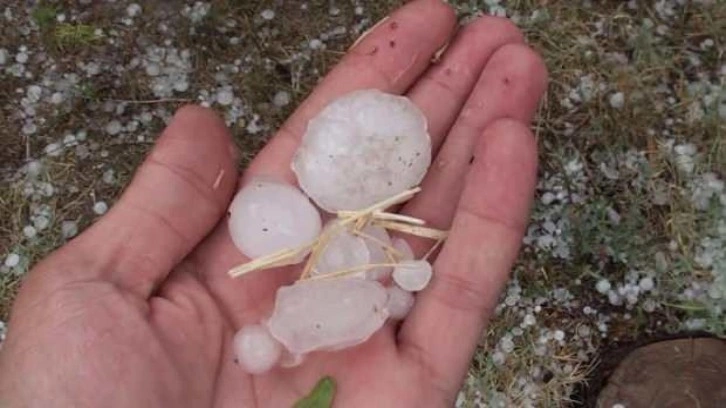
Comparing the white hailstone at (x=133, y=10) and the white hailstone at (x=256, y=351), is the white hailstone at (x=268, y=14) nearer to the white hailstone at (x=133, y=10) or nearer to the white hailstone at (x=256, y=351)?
the white hailstone at (x=133, y=10)

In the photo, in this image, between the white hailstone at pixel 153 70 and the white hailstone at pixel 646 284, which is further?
the white hailstone at pixel 153 70

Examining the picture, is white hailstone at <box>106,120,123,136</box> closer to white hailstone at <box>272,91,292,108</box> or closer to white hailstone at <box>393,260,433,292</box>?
white hailstone at <box>272,91,292,108</box>

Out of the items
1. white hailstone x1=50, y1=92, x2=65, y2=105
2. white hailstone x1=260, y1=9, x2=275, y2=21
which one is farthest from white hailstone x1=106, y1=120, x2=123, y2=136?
white hailstone x1=260, y1=9, x2=275, y2=21

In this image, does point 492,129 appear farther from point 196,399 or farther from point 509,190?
point 196,399

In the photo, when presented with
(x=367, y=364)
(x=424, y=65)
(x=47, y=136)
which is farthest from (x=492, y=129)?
(x=47, y=136)

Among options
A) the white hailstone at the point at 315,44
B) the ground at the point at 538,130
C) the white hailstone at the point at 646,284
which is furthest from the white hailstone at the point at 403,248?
the white hailstone at the point at 315,44

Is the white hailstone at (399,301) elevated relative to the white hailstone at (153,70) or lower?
elevated

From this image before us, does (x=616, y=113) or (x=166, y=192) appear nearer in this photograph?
(x=166, y=192)
